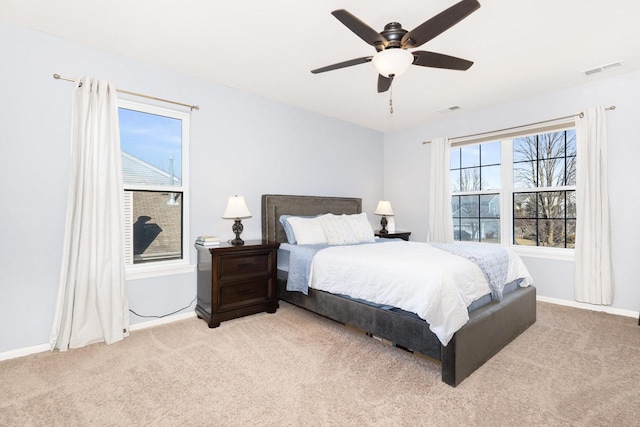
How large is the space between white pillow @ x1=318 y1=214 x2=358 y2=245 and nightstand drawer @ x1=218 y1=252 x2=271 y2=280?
2.51ft

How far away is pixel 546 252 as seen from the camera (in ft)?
12.9

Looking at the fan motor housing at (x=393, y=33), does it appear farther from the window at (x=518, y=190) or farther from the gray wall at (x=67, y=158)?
the window at (x=518, y=190)

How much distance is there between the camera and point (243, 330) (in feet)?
9.57

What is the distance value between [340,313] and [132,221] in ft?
7.32

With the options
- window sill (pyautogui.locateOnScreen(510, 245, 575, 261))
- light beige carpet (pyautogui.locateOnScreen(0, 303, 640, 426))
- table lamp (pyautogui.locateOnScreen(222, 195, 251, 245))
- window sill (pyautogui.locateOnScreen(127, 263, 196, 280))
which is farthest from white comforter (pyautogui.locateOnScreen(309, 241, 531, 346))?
window sill (pyautogui.locateOnScreen(127, 263, 196, 280))

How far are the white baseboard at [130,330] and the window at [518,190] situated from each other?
409cm

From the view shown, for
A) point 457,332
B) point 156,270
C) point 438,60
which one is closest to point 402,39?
point 438,60

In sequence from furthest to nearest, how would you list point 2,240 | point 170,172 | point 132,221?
point 170,172
point 132,221
point 2,240

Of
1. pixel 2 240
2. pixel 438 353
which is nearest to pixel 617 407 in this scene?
pixel 438 353

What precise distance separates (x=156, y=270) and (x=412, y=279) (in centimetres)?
249

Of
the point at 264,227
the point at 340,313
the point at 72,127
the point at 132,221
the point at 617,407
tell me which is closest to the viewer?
the point at 617,407

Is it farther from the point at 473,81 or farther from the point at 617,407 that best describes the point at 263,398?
the point at 473,81

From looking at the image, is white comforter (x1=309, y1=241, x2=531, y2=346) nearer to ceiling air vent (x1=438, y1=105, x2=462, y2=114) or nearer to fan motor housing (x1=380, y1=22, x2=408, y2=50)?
fan motor housing (x1=380, y1=22, x2=408, y2=50)

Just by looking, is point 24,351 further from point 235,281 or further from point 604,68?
point 604,68
